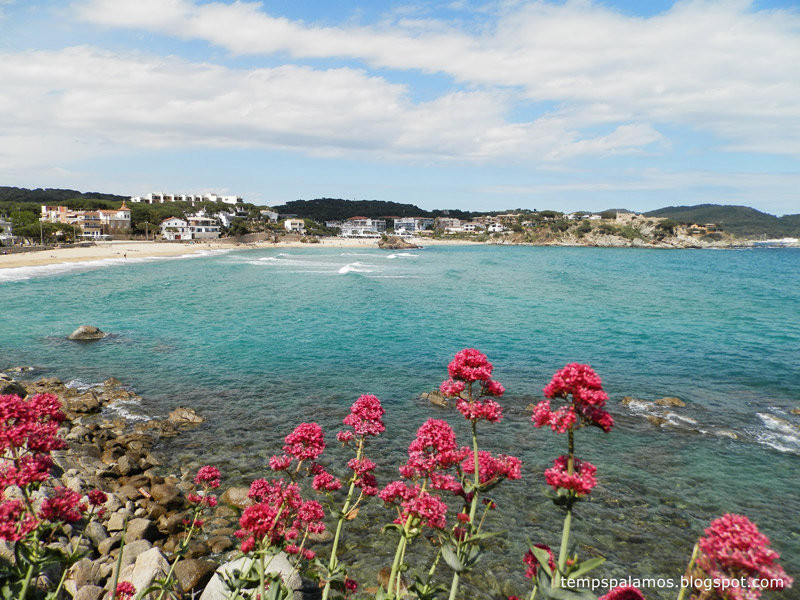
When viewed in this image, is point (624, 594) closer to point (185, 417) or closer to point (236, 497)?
point (236, 497)

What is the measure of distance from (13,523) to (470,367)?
440 cm

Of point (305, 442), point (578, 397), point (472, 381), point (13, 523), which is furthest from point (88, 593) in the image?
point (578, 397)

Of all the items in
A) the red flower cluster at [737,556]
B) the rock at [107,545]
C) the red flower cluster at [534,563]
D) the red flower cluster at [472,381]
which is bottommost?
the rock at [107,545]

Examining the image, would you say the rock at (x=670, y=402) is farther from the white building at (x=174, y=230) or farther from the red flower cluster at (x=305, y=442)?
the white building at (x=174, y=230)

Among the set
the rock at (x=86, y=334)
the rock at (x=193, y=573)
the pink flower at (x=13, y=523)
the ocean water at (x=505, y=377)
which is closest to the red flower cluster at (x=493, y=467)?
the pink flower at (x=13, y=523)

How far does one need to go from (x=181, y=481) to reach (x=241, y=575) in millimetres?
9746

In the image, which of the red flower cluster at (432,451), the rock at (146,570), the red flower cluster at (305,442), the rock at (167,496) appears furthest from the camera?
the rock at (167,496)

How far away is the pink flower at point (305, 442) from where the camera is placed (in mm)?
5209

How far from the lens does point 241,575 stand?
5.13 m

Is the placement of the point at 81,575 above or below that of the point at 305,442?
below

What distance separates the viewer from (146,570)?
8297mm

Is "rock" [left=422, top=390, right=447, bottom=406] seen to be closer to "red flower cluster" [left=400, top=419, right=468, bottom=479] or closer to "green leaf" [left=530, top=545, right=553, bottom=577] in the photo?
"red flower cluster" [left=400, top=419, right=468, bottom=479]

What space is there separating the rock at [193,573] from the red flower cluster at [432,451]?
6.09m

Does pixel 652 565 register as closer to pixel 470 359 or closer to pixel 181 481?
pixel 470 359
